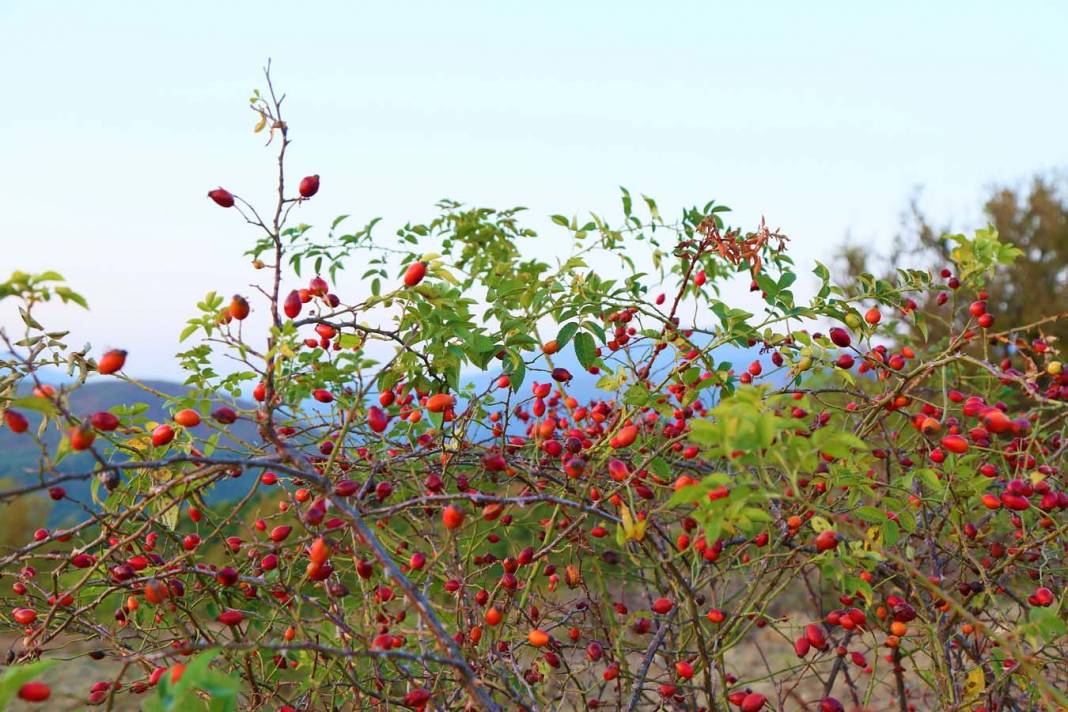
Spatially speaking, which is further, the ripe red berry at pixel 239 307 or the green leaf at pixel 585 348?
the green leaf at pixel 585 348

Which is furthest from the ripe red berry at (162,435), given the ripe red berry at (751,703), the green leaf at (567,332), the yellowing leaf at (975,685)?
the yellowing leaf at (975,685)

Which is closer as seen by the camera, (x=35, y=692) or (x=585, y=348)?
(x=35, y=692)

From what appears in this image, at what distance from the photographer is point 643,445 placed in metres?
2.42

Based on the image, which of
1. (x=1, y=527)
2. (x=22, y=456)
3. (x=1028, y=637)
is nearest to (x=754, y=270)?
(x=1028, y=637)

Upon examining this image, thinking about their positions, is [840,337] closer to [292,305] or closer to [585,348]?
[585,348]

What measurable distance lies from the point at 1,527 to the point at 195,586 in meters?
7.37

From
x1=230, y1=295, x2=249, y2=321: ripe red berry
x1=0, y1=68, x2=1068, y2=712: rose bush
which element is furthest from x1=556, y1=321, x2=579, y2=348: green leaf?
x1=230, y1=295, x2=249, y2=321: ripe red berry

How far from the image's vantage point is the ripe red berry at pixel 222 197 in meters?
1.86

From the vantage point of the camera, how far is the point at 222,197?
1.87 m

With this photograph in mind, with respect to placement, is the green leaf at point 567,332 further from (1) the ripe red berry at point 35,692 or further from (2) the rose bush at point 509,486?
(1) the ripe red berry at point 35,692

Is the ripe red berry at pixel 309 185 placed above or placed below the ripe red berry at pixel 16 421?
above

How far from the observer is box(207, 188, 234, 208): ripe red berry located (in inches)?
73.2

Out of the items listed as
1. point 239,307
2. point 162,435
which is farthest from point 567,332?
point 162,435

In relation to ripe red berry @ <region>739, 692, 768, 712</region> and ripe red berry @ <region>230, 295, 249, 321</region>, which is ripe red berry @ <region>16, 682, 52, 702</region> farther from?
ripe red berry @ <region>739, 692, 768, 712</region>
